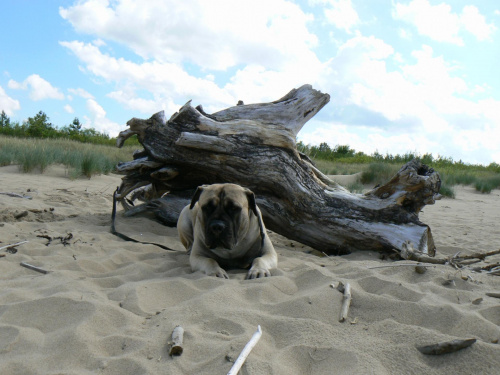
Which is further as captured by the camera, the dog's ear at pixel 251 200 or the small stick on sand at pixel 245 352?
the dog's ear at pixel 251 200

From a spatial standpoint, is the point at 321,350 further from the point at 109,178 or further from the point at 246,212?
the point at 109,178

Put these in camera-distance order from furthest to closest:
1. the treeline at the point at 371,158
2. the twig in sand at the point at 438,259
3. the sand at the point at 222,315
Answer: the treeline at the point at 371,158 < the twig in sand at the point at 438,259 < the sand at the point at 222,315

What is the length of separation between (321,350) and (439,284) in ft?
6.03

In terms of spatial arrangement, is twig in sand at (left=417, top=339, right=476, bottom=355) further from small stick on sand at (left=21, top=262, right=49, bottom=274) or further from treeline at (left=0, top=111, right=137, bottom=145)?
treeline at (left=0, top=111, right=137, bottom=145)

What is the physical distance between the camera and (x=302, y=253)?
19.2ft

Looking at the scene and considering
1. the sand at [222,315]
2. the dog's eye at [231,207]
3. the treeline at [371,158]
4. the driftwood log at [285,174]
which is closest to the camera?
the sand at [222,315]

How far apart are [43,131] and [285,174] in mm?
28047

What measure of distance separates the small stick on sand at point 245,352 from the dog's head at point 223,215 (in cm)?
174

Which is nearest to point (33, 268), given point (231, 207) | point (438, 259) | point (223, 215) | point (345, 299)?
point (223, 215)

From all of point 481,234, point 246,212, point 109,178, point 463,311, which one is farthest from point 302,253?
point 109,178

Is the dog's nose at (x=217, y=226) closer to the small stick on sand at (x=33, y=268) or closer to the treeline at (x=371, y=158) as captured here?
the small stick on sand at (x=33, y=268)

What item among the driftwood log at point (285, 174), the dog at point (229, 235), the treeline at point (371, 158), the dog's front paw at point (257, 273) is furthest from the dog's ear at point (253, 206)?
the treeline at point (371, 158)

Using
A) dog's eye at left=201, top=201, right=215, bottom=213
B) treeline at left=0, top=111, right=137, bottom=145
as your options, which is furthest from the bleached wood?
treeline at left=0, top=111, right=137, bottom=145

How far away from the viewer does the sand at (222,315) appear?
2.53 metres
